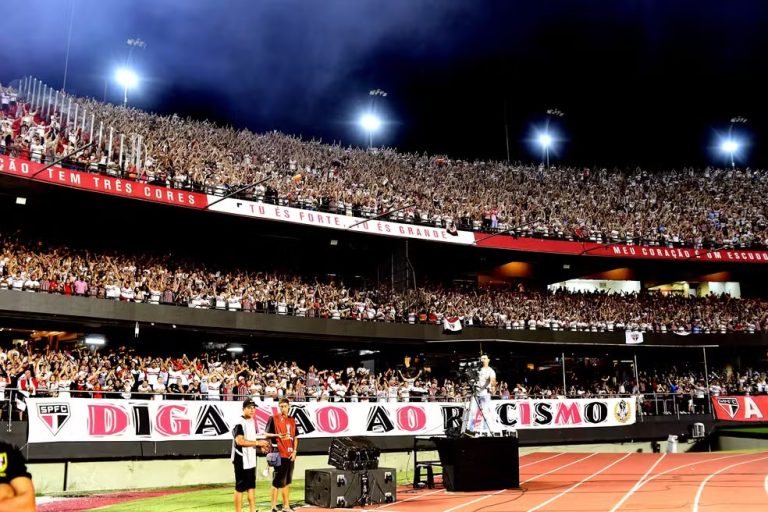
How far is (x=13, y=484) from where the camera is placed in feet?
12.4

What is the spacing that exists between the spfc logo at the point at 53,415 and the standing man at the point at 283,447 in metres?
7.34

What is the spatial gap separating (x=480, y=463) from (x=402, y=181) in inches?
974

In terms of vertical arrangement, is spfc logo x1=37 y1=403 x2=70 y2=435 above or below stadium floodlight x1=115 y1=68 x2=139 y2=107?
below

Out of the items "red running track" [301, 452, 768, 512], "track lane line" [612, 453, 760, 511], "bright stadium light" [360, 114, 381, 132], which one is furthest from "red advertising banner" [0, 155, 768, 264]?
"bright stadium light" [360, 114, 381, 132]

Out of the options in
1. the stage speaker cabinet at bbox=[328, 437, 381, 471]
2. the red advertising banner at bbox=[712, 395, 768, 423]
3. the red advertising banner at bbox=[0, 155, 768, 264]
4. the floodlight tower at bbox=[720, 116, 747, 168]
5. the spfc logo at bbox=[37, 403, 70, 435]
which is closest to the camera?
the stage speaker cabinet at bbox=[328, 437, 381, 471]

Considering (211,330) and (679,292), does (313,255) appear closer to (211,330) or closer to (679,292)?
(211,330)

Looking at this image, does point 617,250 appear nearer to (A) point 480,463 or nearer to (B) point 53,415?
(A) point 480,463

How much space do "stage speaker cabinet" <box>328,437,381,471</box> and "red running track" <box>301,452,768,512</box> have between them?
0.75m

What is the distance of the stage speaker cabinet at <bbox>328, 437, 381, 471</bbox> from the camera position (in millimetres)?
12320

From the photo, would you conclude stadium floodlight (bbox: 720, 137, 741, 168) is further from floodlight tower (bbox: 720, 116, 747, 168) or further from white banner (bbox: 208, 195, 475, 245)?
white banner (bbox: 208, 195, 475, 245)

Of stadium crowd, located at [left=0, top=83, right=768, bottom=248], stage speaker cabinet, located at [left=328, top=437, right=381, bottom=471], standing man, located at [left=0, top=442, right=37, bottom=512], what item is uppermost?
stadium crowd, located at [left=0, top=83, right=768, bottom=248]

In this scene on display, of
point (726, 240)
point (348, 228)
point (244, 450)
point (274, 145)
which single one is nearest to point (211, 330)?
point (348, 228)

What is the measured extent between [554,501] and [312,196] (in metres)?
19.8

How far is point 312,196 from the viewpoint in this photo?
29.7m
